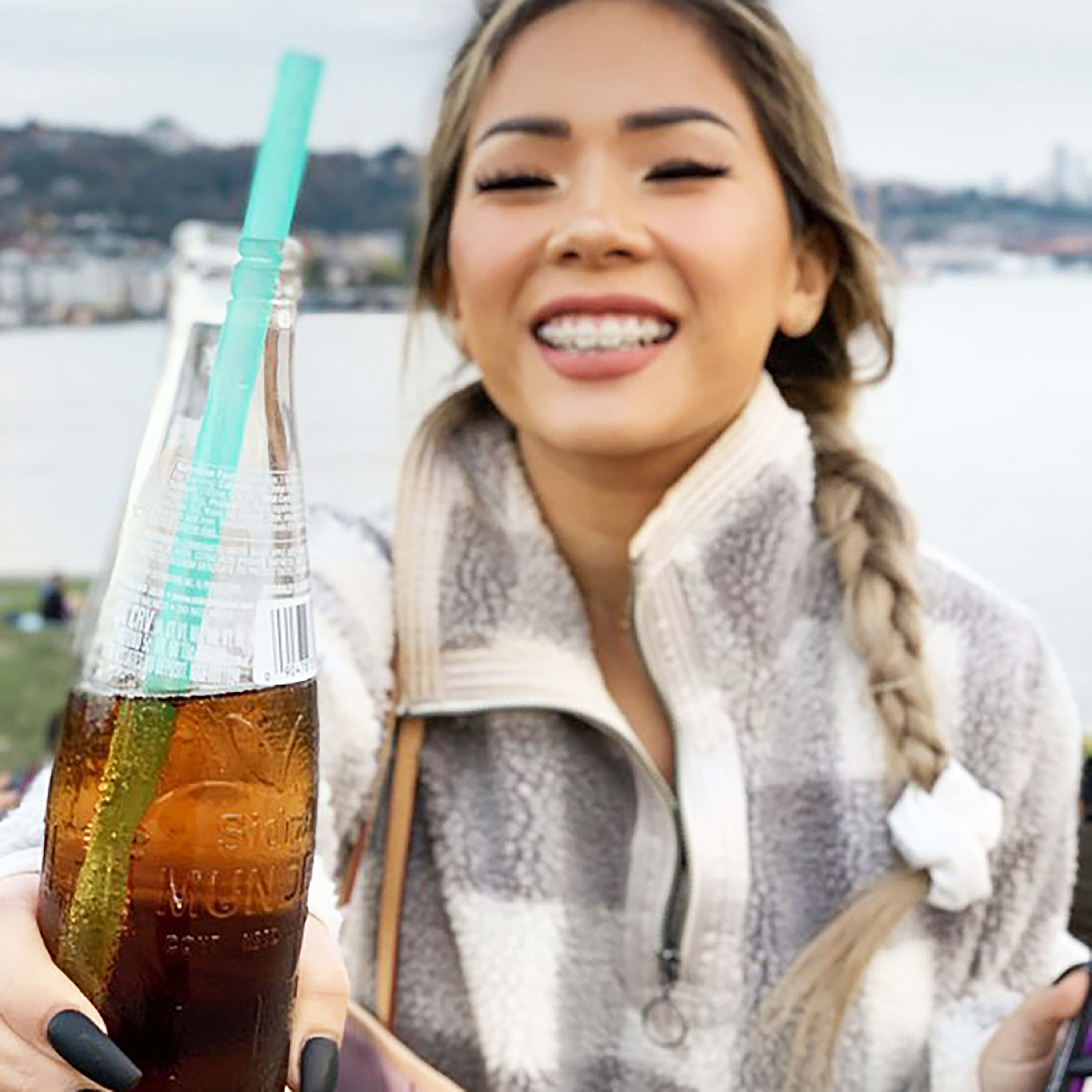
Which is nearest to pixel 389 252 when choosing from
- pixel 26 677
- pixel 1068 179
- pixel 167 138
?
pixel 167 138

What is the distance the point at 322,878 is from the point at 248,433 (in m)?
0.30

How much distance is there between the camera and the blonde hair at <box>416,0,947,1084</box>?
995mm

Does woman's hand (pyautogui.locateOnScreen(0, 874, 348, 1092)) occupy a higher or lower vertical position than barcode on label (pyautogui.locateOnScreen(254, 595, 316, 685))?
lower

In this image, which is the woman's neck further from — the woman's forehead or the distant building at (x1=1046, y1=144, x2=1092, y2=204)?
the distant building at (x1=1046, y1=144, x2=1092, y2=204)

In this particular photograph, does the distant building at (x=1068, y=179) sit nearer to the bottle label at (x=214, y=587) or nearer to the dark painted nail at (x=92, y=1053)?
the bottle label at (x=214, y=587)

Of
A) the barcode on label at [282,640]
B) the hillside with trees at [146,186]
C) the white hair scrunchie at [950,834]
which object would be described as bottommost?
the white hair scrunchie at [950,834]

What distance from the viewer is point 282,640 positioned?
21.9 inches

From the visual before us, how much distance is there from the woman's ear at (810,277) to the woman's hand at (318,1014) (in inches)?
22.5

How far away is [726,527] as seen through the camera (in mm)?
1021

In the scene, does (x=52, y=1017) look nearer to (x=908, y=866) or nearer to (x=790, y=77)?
(x=908, y=866)

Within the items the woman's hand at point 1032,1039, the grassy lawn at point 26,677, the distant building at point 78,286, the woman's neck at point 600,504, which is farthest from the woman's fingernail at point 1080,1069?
the grassy lawn at point 26,677

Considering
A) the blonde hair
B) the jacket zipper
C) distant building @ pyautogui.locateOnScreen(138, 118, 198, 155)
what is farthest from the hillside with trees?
the jacket zipper

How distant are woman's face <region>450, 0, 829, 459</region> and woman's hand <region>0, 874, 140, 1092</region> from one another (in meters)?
0.49

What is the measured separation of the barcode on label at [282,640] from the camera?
21.5 inches
